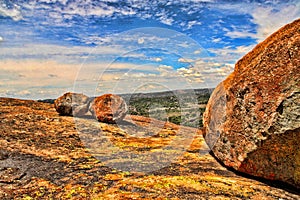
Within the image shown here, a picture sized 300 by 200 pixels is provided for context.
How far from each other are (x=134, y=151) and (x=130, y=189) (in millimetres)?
4583

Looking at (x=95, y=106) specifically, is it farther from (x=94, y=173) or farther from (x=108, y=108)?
(x=94, y=173)

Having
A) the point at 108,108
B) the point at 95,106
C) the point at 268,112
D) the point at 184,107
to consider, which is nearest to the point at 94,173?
the point at 268,112

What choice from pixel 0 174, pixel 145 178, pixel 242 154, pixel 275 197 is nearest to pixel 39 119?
pixel 0 174

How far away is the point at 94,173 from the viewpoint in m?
9.25

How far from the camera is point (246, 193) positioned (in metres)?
7.97

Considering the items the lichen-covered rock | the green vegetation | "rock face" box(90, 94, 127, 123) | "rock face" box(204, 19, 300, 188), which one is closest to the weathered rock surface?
"rock face" box(204, 19, 300, 188)

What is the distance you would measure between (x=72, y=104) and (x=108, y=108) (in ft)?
9.05

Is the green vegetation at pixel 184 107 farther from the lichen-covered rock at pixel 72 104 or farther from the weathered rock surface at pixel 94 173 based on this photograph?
the lichen-covered rock at pixel 72 104

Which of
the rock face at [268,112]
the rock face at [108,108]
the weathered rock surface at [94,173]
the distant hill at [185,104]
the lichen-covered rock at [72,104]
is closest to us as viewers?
the weathered rock surface at [94,173]

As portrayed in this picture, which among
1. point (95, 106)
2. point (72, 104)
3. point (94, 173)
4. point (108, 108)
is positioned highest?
point (72, 104)

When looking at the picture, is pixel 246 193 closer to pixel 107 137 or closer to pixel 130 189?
pixel 130 189

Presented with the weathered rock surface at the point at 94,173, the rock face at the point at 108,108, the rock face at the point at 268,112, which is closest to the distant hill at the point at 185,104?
the rock face at the point at 108,108

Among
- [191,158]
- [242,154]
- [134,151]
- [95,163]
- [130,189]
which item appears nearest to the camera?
[130,189]

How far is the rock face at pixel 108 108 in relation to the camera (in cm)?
1775
